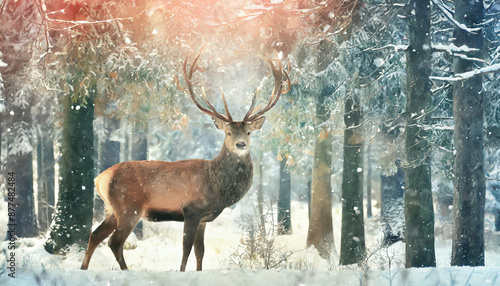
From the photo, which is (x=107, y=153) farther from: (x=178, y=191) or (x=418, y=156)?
(x=418, y=156)

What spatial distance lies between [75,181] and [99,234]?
306cm

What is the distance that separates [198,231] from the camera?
7938mm

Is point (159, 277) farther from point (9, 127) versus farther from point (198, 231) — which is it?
point (9, 127)

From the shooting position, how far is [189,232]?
7.53 m

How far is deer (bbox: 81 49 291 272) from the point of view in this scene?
25.2ft

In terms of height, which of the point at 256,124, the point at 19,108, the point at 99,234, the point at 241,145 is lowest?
the point at 99,234

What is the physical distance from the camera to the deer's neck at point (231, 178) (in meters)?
7.81

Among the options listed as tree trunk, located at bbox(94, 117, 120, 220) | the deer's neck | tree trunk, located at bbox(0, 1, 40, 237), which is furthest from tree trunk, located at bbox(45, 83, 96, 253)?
tree trunk, located at bbox(94, 117, 120, 220)

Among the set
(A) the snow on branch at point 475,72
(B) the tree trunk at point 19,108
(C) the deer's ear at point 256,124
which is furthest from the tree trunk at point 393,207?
(B) the tree trunk at point 19,108

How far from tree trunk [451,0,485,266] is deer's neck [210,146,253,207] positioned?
12.0 ft

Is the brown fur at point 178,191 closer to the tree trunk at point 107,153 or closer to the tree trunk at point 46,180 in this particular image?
the tree trunk at point 107,153

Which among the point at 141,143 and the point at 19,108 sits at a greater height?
the point at 19,108

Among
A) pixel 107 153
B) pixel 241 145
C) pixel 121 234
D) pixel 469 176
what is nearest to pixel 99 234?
pixel 121 234

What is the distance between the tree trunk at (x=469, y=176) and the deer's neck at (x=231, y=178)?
3.65 meters
